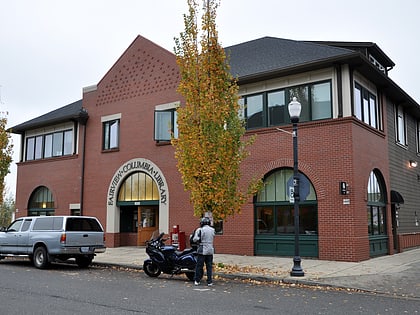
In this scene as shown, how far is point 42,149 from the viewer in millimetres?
28375

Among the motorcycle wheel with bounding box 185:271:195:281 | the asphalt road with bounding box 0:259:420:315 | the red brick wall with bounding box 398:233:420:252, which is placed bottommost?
the asphalt road with bounding box 0:259:420:315

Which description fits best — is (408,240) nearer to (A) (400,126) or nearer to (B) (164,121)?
(A) (400,126)

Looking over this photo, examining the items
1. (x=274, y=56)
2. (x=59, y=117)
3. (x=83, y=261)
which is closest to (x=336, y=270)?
(x=83, y=261)

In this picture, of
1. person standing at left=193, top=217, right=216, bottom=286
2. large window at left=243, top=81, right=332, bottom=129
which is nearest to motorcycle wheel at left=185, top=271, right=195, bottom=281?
person standing at left=193, top=217, right=216, bottom=286

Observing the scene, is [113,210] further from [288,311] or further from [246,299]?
[288,311]

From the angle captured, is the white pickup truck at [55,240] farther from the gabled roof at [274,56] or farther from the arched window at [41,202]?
the arched window at [41,202]

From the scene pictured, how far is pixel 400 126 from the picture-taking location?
75.3 feet

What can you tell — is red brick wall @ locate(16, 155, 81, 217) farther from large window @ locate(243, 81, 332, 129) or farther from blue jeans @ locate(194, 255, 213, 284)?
blue jeans @ locate(194, 255, 213, 284)

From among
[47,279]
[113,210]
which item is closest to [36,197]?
[113,210]

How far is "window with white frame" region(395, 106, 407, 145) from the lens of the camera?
2242cm

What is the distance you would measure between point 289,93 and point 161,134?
6523mm

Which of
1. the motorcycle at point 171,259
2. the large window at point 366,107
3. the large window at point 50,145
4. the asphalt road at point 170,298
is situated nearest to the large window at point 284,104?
the large window at point 366,107

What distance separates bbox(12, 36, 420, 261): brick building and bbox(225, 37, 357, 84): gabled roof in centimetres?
8

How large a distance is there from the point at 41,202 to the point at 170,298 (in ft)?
66.8
